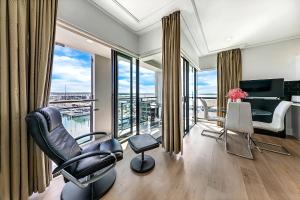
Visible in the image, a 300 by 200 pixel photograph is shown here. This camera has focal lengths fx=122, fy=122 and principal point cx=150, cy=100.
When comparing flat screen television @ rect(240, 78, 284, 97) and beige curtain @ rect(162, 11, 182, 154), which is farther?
flat screen television @ rect(240, 78, 284, 97)

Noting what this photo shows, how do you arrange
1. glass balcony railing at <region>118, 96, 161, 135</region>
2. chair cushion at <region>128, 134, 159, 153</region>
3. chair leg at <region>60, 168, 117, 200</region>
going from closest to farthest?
1. chair leg at <region>60, 168, 117, 200</region>
2. chair cushion at <region>128, 134, 159, 153</region>
3. glass balcony railing at <region>118, 96, 161, 135</region>

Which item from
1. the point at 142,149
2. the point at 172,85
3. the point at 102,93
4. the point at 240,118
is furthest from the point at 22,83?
the point at 240,118

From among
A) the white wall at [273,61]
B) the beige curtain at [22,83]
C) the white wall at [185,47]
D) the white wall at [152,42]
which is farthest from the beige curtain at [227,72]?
the beige curtain at [22,83]

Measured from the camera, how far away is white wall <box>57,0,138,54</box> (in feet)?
5.36

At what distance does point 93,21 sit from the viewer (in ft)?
6.55

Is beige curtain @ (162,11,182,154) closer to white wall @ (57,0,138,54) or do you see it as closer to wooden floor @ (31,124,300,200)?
wooden floor @ (31,124,300,200)

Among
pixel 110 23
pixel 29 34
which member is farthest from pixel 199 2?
pixel 29 34

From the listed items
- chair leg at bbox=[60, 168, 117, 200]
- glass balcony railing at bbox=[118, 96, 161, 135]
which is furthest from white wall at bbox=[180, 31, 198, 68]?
chair leg at bbox=[60, 168, 117, 200]

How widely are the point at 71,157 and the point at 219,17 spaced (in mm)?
3318

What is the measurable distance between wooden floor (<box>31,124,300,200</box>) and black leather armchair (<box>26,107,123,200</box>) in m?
0.17

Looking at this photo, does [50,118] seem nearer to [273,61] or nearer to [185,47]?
[185,47]

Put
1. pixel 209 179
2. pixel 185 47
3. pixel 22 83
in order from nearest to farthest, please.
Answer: pixel 22 83 → pixel 209 179 → pixel 185 47

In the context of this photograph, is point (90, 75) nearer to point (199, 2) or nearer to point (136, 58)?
point (136, 58)

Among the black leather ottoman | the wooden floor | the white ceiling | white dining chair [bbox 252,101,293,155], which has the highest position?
the white ceiling
